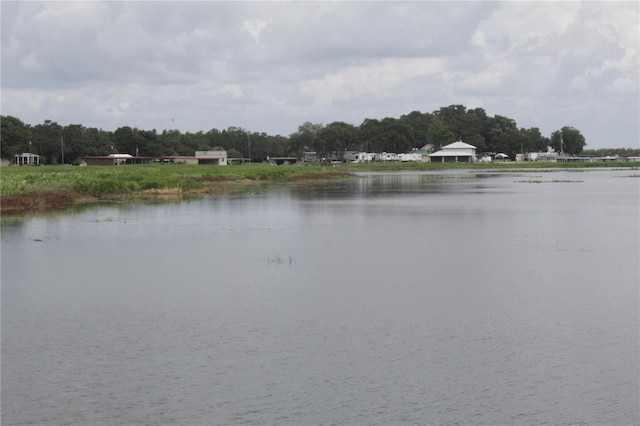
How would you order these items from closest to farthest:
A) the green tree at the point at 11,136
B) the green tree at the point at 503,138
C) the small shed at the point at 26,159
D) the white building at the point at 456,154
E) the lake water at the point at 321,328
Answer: the lake water at the point at 321,328 → the green tree at the point at 11,136 → the small shed at the point at 26,159 → the white building at the point at 456,154 → the green tree at the point at 503,138

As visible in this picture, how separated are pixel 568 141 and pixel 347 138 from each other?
60893 millimetres

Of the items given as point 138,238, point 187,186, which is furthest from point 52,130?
point 138,238

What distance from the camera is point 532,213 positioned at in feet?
142

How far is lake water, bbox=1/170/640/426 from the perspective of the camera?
1247 cm

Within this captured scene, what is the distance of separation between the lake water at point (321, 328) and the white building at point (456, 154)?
132 metres

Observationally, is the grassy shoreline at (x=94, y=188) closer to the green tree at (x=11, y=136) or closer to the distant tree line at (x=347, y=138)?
the green tree at (x=11, y=136)

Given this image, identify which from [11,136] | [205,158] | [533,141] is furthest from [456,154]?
[11,136]

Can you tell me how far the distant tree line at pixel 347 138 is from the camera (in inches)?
5906

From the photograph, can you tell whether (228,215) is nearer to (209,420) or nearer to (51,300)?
(51,300)

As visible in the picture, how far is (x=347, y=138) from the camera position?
168625 millimetres

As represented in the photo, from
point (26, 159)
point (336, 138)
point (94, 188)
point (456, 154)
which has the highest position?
point (336, 138)

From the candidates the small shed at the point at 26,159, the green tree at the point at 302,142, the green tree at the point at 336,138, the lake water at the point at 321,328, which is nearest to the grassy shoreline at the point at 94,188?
the lake water at the point at 321,328

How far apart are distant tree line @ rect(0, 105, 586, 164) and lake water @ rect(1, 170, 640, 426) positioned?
112576mm

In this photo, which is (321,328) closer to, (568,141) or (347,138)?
(347,138)
